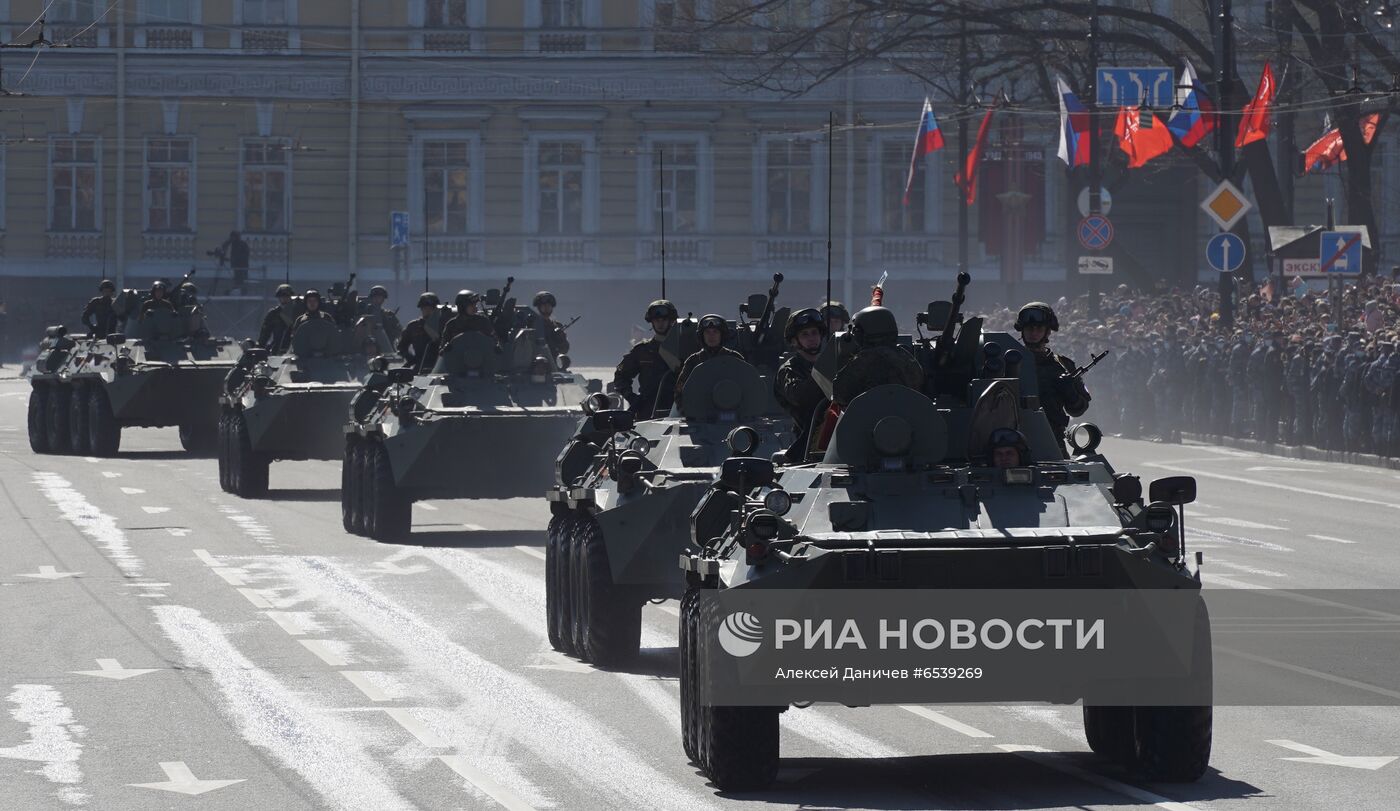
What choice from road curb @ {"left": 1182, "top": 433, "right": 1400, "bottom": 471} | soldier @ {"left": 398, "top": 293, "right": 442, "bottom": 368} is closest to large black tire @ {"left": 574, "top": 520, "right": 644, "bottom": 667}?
soldier @ {"left": 398, "top": 293, "right": 442, "bottom": 368}

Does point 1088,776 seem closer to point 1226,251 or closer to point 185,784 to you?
point 185,784

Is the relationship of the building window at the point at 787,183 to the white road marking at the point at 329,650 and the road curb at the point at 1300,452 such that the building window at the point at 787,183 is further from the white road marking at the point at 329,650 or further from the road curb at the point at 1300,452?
the white road marking at the point at 329,650

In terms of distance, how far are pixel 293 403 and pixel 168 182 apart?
126 ft

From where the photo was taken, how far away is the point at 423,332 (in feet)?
86.7

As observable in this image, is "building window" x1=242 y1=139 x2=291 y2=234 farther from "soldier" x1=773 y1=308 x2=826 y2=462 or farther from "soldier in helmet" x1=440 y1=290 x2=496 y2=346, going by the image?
"soldier" x1=773 y1=308 x2=826 y2=462

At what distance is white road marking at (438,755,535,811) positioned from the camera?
1081 cm

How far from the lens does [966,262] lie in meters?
64.6

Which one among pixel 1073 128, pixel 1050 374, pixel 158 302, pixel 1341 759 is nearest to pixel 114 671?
pixel 1050 374

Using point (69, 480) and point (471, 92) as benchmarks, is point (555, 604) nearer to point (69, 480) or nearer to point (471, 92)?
point (69, 480)

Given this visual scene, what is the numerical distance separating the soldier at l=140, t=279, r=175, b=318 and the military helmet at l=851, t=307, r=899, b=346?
25797 millimetres

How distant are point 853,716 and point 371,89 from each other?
54547mm

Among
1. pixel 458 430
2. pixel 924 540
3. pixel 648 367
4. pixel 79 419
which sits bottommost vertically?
pixel 79 419

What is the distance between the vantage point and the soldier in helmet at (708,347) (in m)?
16.4

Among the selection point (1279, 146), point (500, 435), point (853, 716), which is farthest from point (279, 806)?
point (1279, 146)
